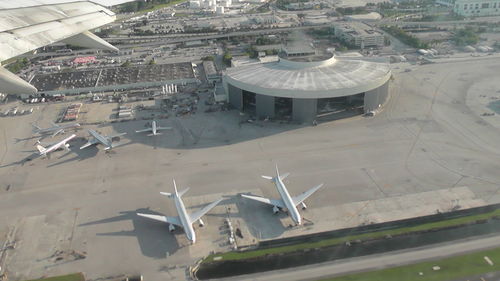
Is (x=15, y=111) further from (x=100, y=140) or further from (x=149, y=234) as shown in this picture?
(x=149, y=234)

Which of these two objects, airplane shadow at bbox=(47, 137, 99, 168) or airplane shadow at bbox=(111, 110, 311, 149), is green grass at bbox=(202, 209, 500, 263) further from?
airplane shadow at bbox=(47, 137, 99, 168)

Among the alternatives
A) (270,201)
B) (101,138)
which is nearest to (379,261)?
(270,201)

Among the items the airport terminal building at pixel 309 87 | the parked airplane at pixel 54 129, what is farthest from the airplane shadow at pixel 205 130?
the parked airplane at pixel 54 129

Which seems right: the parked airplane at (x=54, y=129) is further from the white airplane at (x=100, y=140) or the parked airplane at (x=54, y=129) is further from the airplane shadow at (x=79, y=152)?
the white airplane at (x=100, y=140)

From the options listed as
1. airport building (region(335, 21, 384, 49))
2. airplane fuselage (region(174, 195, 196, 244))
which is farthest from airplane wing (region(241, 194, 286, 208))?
airport building (region(335, 21, 384, 49))

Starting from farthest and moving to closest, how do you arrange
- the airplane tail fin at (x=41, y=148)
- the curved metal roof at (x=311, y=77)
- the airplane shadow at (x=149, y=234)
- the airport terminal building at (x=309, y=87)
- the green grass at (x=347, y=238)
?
the airport terminal building at (x=309, y=87) → the curved metal roof at (x=311, y=77) → the airplane tail fin at (x=41, y=148) → the airplane shadow at (x=149, y=234) → the green grass at (x=347, y=238)

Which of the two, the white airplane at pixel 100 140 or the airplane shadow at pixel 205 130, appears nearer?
the white airplane at pixel 100 140

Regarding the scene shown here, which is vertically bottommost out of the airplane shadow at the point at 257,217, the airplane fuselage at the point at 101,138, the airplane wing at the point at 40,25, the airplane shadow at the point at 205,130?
the airplane shadow at the point at 257,217

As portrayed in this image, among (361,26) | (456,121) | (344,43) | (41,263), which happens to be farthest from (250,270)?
(361,26)

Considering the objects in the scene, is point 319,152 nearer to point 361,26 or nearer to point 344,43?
point 344,43
